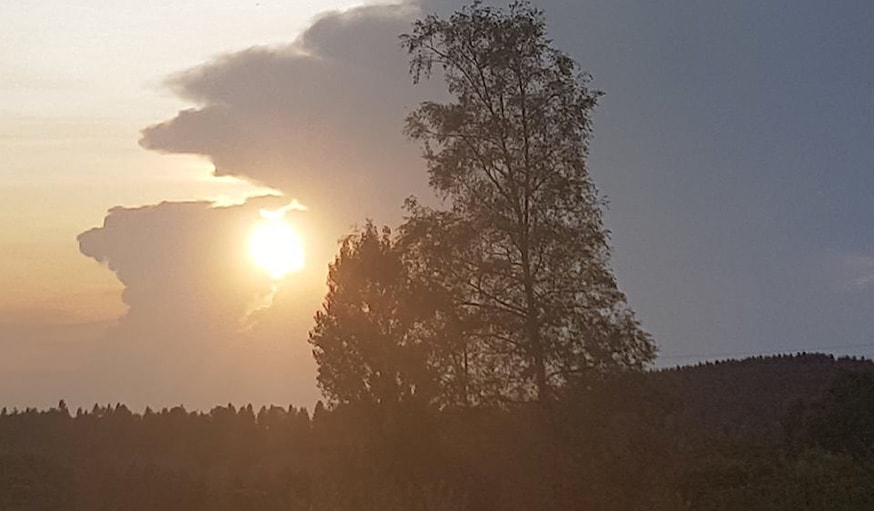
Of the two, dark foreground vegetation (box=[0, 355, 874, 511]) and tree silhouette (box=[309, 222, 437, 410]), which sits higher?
tree silhouette (box=[309, 222, 437, 410])

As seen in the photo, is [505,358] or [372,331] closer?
[505,358]

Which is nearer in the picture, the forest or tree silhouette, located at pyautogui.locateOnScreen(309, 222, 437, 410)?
the forest

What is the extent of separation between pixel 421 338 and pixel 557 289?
199 inches

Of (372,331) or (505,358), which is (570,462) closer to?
(505,358)

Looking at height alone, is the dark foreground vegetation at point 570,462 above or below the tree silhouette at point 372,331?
below

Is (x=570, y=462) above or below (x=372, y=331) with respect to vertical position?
below

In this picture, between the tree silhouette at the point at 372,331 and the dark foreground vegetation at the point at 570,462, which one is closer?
the dark foreground vegetation at the point at 570,462

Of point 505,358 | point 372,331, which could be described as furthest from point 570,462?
point 372,331

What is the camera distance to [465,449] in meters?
36.4

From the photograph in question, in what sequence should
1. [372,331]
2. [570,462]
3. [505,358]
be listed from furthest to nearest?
1. [372,331]
2. [505,358]
3. [570,462]

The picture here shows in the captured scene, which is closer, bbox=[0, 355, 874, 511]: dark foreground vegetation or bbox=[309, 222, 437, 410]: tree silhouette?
bbox=[0, 355, 874, 511]: dark foreground vegetation

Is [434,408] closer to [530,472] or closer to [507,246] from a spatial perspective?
[507,246]

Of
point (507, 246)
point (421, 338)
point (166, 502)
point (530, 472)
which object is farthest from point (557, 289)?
point (166, 502)

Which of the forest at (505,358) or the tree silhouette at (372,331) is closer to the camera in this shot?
the forest at (505,358)
